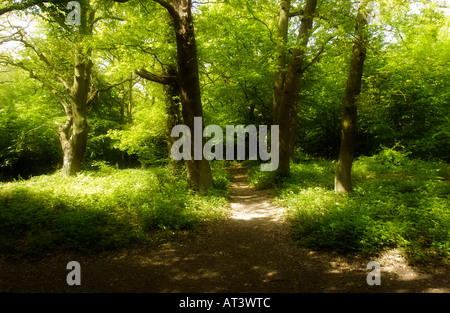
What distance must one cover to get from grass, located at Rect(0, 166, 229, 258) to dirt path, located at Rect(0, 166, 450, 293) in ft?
1.55

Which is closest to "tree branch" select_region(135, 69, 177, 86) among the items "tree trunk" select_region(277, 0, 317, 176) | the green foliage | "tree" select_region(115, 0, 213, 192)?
"tree" select_region(115, 0, 213, 192)

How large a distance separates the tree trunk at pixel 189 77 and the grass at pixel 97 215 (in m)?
0.63

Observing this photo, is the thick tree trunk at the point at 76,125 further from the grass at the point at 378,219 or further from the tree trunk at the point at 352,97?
the tree trunk at the point at 352,97

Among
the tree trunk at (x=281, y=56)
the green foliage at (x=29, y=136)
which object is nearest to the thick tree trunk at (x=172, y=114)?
the tree trunk at (x=281, y=56)

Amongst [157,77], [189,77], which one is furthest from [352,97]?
[157,77]

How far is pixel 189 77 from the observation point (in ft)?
29.0

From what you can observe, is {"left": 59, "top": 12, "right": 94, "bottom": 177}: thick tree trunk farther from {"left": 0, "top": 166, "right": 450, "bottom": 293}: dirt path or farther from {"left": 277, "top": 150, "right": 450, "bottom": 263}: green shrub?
{"left": 277, "top": 150, "right": 450, "bottom": 263}: green shrub

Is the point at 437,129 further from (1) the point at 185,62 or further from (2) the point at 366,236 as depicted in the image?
(1) the point at 185,62

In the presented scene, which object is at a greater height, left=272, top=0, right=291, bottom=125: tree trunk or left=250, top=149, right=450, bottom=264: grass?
left=272, top=0, right=291, bottom=125: tree trunk

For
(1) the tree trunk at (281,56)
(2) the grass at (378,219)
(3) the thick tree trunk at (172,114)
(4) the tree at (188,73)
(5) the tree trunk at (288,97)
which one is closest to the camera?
(2) the grass at (378,219)

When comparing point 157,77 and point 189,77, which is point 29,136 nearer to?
point 157,77

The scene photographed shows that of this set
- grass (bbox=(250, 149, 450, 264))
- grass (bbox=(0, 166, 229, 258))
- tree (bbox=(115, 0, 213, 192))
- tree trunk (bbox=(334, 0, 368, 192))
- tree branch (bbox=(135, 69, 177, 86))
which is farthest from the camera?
tree branch (bbox=(135, 69, 177, 86))

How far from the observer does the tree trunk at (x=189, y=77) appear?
8359 millimetres

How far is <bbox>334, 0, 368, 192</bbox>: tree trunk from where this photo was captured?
7.04 metres
